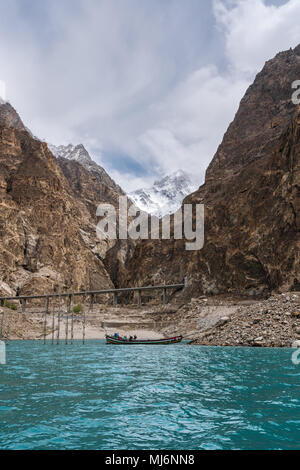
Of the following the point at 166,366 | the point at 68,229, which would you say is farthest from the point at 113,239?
the point at 166,366

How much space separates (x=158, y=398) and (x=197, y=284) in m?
59.9

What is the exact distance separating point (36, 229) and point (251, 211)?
7189cm

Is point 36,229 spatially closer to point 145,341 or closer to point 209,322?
point 145,341

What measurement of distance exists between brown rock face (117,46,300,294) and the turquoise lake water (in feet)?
Result: 132

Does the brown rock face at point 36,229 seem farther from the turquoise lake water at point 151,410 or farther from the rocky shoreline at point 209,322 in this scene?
the turquoise lake water at point 151,410

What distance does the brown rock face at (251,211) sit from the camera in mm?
55969

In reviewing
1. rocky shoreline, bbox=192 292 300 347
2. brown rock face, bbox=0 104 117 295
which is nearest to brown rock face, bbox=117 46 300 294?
rocky shoreline, bbox=192 292 300 347

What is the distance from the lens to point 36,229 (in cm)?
10919

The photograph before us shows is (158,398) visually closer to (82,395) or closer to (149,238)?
(82,395)

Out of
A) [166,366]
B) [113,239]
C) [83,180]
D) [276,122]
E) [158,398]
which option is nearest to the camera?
[158,398]

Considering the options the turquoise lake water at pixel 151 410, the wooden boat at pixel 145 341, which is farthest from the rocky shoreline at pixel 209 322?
the turquoise lake water at pixel 151 410

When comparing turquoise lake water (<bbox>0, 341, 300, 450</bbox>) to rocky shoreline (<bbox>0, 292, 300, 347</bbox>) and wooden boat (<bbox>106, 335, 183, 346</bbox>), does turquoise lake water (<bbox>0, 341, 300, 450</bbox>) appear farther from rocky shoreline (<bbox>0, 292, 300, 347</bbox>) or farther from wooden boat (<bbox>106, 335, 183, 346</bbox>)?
wooden boat (<bbox>106, 335, 183, 346</bbox>)

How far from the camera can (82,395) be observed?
12.2 meters

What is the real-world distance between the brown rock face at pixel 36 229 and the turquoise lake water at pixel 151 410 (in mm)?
82268
